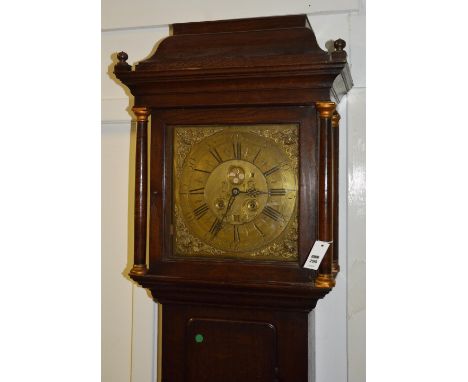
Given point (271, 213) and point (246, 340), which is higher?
point (271, 213)

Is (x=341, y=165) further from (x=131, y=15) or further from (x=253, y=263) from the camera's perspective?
(x=131, y=15)

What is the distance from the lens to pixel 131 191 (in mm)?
1984

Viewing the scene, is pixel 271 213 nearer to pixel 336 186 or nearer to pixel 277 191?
pixel 277 191

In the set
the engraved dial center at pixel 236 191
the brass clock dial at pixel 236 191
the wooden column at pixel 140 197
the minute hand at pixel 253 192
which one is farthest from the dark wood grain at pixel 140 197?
the minute hand at pixel 253 192

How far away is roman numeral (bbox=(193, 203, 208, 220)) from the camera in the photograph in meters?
1.49

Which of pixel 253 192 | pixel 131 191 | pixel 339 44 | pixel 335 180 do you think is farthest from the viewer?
pixel 131 191

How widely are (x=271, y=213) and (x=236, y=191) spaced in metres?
0.13

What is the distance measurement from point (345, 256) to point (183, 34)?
96 cm

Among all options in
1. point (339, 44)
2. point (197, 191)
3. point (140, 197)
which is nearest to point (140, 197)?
point (140, 197)

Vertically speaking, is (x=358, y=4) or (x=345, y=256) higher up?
(x=358, y=4)

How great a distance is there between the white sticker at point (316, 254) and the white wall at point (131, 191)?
389mm

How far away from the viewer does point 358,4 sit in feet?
5.72

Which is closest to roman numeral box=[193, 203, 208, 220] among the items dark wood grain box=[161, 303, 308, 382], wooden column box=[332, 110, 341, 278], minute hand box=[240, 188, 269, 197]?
minute hand box=[240, 188, 269, 197]

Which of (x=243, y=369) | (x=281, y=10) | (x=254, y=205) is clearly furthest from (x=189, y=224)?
(x=281, y=10)
